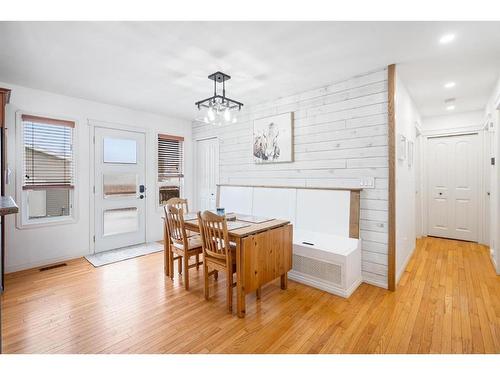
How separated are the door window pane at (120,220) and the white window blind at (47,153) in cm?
75

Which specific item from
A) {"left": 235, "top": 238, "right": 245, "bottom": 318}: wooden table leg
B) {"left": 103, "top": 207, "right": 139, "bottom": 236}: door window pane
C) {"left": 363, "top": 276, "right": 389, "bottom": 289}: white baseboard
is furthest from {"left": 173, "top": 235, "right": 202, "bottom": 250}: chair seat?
{"left": 363, "top": 276, "right": 389, "bottom": 289}: white baseboard

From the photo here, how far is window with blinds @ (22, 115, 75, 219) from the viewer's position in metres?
3.42

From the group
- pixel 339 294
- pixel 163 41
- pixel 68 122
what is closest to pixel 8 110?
pixel 68 122

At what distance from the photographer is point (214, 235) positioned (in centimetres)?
240

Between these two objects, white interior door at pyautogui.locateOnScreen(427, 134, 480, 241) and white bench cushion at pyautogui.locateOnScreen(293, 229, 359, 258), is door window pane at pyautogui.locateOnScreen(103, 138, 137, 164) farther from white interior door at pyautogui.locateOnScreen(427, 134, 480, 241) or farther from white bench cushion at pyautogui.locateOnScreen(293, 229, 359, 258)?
white interior door at pyautogui.locateOnScreen(427, 134, 480, 241)

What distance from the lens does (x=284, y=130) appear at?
373 cm

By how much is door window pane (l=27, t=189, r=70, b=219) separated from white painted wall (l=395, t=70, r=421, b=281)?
180 inches

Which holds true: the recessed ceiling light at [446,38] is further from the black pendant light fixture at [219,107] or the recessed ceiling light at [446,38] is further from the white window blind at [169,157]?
the white window blind at [169,157]

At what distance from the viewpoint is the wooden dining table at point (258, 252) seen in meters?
2.27

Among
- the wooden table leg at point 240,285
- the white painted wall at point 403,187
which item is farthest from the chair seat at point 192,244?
the white painted wall at point 403,187

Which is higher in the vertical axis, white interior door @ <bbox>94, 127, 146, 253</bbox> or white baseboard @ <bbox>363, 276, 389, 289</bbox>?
white interior door @ <bbox>94, 127, 146, 253</bbox>

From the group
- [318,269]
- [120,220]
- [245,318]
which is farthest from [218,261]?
[120,220]

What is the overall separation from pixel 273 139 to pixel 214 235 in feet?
6.64

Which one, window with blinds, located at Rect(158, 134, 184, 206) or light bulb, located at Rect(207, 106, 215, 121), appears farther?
window with blinds, located at Rect(158, 134, 184, 206)
